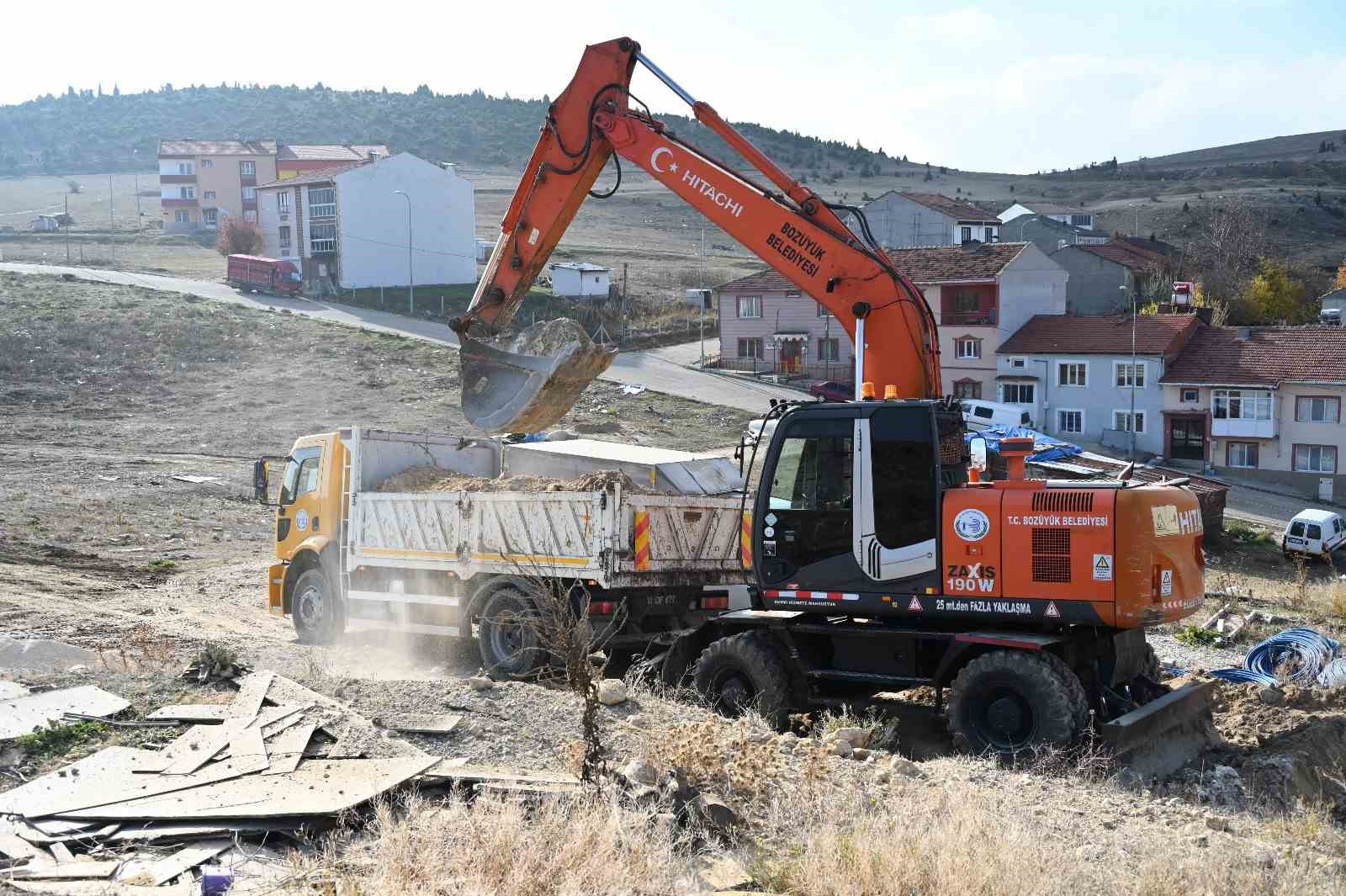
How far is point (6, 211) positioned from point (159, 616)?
12102cm

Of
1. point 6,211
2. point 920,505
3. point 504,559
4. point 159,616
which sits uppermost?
point 6,211

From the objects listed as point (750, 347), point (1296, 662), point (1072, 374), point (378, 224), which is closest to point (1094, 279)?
point (1072, 374)

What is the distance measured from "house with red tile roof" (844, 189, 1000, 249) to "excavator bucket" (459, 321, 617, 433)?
185 ft

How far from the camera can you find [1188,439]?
172 ft

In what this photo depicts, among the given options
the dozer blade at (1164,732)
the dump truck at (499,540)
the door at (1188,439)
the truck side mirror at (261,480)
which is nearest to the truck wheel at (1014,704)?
the dozer blade at (1164,732)

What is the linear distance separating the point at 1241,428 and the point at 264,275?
46.3 m

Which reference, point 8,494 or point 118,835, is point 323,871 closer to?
point 118,835

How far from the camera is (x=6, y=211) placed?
122m

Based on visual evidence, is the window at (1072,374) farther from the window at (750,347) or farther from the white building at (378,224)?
the white building at (378,224)

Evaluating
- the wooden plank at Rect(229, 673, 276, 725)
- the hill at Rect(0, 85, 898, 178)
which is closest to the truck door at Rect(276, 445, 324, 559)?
the wooden plank at Rect(229, 673, 276, 725)

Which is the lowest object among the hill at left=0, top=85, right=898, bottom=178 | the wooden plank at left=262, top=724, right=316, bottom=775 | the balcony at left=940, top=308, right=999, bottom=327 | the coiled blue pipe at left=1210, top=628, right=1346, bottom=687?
the coiled blue pipe at left=1210, top=628, right=1346, bottom=687

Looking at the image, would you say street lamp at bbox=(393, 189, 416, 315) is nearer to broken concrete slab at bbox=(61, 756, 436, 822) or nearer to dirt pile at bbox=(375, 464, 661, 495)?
dirt pile at bbox=(375, 464, 661, 495)

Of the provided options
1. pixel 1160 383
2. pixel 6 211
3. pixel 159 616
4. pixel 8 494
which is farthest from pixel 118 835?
pixel 6 211

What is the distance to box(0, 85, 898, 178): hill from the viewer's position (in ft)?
527
